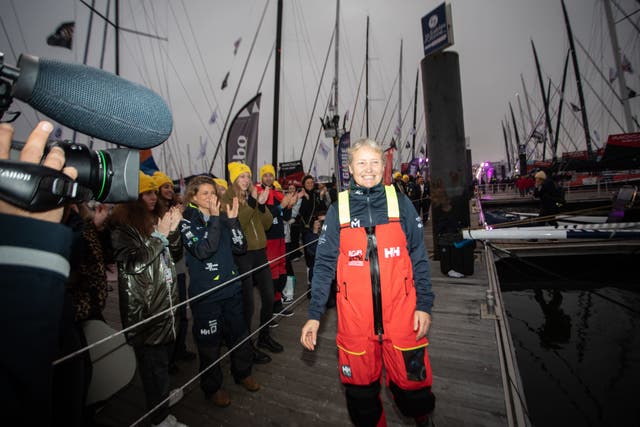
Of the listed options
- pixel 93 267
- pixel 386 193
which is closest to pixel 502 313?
pixel 386 193

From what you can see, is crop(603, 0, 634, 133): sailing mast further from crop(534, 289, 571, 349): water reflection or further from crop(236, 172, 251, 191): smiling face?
crop(236, 172, 251, 191): smiling face

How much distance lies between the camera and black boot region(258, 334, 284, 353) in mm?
3476

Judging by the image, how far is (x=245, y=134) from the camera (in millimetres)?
8508

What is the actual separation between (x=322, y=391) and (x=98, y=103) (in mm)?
2817

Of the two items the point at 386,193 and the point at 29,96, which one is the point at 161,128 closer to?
the point at 29,96

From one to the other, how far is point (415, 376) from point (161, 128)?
78.5 inches

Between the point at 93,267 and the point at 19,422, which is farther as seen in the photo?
the point at 93,267

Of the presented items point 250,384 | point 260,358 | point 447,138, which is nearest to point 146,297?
point 250,384

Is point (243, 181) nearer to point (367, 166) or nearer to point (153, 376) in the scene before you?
point (367, 166)

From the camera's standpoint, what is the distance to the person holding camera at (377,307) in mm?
1887

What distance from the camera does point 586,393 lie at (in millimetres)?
4070

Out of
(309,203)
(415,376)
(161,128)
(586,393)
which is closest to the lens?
(161,128)

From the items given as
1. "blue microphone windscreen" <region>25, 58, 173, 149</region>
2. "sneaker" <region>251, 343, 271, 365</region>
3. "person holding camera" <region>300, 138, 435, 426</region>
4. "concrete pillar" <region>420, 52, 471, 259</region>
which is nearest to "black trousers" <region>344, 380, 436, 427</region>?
"person holding camera" <region>300, 138, 435, 426</region>

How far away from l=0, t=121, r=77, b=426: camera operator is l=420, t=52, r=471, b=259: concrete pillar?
538cm
